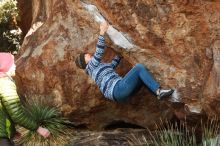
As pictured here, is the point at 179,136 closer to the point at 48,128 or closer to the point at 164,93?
the point at 164,93

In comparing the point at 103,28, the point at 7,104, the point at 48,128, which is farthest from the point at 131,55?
the point at 7,104

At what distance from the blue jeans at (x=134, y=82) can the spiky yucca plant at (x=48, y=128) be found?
215 centimetres

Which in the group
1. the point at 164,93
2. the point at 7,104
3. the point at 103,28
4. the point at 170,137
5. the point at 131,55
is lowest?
the point at 170,137

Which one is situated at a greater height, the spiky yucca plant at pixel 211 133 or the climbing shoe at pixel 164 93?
the climbing shoe at pixel 164 93

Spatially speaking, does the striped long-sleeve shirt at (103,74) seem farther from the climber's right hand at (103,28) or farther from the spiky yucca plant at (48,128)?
the spiky yucca plant at (48,128)

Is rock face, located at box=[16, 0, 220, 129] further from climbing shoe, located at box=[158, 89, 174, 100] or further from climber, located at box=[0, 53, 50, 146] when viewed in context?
climber, located at box=[0, 53, 50, 146]

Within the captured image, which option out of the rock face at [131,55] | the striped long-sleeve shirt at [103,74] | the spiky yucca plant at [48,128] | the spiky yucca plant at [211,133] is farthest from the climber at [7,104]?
the spiky yucca plant at [211,133]

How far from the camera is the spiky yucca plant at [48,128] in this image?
34.6 feet

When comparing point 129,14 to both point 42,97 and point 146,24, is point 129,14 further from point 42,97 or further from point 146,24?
point 42,97

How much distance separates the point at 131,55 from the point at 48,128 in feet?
8.10

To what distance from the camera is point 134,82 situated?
8.77 meters

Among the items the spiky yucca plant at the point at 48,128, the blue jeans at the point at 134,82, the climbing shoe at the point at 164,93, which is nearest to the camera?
the climbing shoe at the point at 164,93

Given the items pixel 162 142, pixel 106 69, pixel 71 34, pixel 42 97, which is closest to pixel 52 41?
pixel 71 34

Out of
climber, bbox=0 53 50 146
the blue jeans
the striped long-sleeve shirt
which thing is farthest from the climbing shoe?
climber, bbox=0 53 50 146
